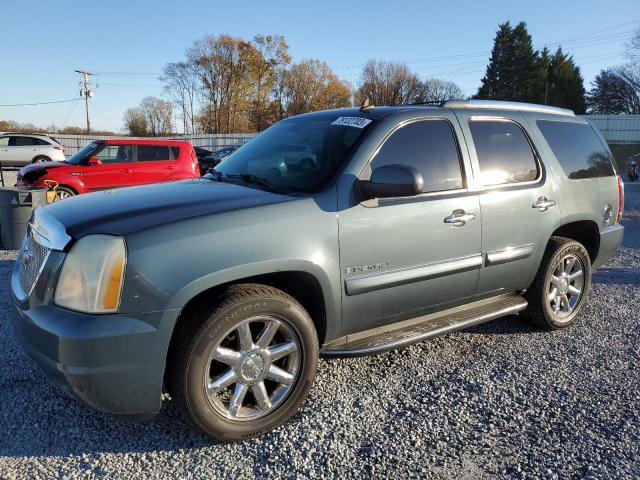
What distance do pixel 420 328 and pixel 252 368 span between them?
1.19 metres

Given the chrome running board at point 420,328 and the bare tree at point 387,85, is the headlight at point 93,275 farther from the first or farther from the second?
the bare tree at point 387,85

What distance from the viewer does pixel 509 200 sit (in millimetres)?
3559

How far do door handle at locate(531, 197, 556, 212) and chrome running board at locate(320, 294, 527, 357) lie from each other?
0.73 metres

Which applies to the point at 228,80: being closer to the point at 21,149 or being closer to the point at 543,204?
the point at 21,149

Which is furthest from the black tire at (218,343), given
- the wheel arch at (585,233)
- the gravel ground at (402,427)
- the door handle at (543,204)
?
the wheel arch at (585,233)

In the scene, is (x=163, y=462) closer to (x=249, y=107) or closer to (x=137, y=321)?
(x=137, y=321)

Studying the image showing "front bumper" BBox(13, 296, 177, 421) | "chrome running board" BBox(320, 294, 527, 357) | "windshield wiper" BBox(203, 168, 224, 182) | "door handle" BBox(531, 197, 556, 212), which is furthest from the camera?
"door handle" BBox(531, 197, 556, 212)

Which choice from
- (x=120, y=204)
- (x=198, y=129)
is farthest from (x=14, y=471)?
Answer: (x=198, y=129)

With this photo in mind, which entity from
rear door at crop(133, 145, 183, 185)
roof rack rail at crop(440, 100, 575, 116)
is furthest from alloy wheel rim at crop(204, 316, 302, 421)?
rear door at crop(133, 145, 183, 185)

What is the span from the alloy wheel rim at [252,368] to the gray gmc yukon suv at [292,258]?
1 centimetres

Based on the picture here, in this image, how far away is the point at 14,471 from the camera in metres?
2.31

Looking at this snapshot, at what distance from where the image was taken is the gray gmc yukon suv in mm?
2266

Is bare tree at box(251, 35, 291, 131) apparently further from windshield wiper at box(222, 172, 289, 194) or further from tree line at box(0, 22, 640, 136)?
windshield wiper at box(222, 172, 289, 194)

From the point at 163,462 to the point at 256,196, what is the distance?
1.46 m
